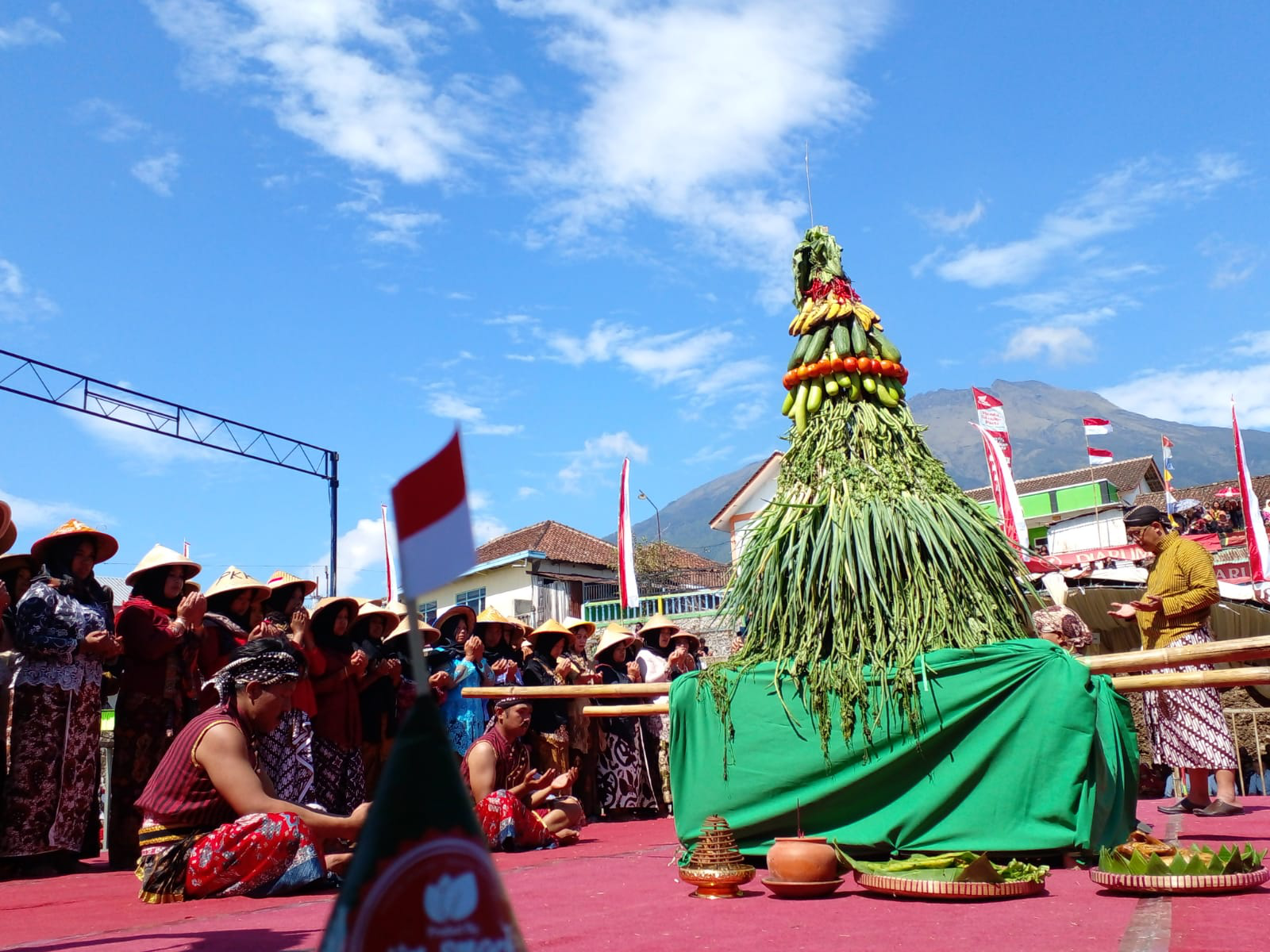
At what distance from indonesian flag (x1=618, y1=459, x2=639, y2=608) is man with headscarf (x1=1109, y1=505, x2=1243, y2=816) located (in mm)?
11366

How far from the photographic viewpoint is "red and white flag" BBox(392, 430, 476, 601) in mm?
1616

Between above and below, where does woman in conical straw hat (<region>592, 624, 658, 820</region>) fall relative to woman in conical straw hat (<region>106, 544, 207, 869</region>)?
below

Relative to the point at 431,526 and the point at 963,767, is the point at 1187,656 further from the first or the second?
the point at 431,526

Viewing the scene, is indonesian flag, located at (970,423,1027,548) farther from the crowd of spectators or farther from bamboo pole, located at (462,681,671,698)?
bamboo pole, located at (462,681,671,698)

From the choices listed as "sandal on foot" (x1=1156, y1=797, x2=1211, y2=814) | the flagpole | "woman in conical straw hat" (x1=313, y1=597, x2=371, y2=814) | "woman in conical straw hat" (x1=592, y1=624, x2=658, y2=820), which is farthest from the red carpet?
the flagpole

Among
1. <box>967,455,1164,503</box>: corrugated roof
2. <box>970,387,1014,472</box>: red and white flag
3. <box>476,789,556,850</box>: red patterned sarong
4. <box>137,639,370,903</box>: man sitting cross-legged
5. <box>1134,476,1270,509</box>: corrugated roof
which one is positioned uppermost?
<box>967,455,1164,503</box>: corrugated roof

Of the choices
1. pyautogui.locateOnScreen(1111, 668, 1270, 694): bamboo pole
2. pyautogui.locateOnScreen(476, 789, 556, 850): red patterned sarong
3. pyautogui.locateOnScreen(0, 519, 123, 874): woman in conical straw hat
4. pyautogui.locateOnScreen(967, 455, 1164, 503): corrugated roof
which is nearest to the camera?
pyautogui.locateOnScreen(1111, 668, 1270, 694): bamboo pole

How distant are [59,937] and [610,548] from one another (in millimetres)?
34624

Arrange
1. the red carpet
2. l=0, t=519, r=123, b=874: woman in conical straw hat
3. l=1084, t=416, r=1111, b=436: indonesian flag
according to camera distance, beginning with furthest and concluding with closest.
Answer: l=1084, t=416, r=1111, b=436: indonesian flag < l=0, t=519, r=123, b=874: woman in conical straw hat < the red carpet

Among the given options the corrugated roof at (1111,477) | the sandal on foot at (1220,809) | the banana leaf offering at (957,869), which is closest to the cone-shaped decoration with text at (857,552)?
the banana leaf offering at (957,869)

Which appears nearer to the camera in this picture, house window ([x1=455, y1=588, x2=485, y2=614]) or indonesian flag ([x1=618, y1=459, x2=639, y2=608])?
indonesian flag ([x1=618, y1=459, x2=639, y2=608])

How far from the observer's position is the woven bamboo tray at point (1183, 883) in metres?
4.12

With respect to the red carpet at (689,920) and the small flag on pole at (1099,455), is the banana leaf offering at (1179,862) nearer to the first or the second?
the red carpet at (689,920)

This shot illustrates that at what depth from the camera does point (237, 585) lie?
7.36 metres
